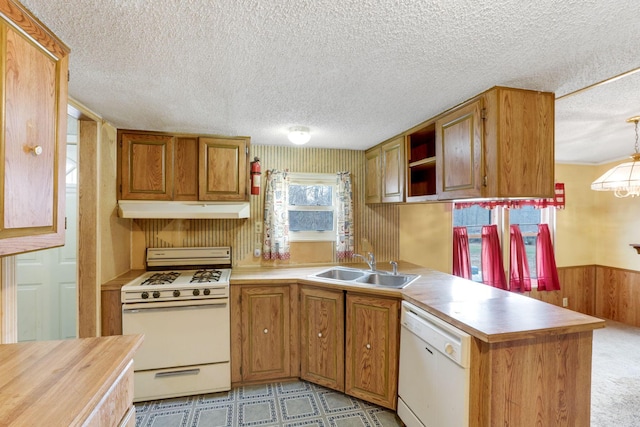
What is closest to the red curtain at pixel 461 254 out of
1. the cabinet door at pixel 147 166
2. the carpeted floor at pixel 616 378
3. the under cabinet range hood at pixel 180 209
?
the carpeted floor at pixel 616 378

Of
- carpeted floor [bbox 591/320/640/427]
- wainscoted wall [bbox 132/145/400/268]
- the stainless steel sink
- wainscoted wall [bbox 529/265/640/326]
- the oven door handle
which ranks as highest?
wainscoted wall [bbox 132/145/400/268]

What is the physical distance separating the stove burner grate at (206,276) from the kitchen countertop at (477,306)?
0.15m

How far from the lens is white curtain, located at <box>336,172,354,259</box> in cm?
329

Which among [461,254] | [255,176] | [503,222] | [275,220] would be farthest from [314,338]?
[503,222]

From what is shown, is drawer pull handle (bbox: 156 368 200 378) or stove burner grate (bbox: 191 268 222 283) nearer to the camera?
drawer pull handle (bbox: 156 368 200 378)

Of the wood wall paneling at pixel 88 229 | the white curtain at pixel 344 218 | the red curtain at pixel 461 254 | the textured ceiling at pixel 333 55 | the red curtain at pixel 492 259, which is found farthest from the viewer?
the red curtain at pixel 492 259

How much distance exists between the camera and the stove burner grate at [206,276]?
8.36 feet

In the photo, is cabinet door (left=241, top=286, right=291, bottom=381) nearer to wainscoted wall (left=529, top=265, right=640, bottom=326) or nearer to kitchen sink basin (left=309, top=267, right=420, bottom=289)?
kitchen sink basin (left=309, top=267, right=420, bottom=289)

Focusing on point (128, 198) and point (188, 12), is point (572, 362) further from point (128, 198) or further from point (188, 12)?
point (128, 198)

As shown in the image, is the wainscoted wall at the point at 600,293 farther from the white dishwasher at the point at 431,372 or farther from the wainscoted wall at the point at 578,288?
the white dishwasher at the point at 431,372

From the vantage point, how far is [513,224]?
13.5ft

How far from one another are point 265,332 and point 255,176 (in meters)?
1.45

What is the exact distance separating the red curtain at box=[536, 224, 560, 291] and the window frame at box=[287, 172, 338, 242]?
299 centimetres

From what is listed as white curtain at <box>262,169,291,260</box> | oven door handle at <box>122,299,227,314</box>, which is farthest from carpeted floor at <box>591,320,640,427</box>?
oven door handle at <box>122,299,227,314</box>
